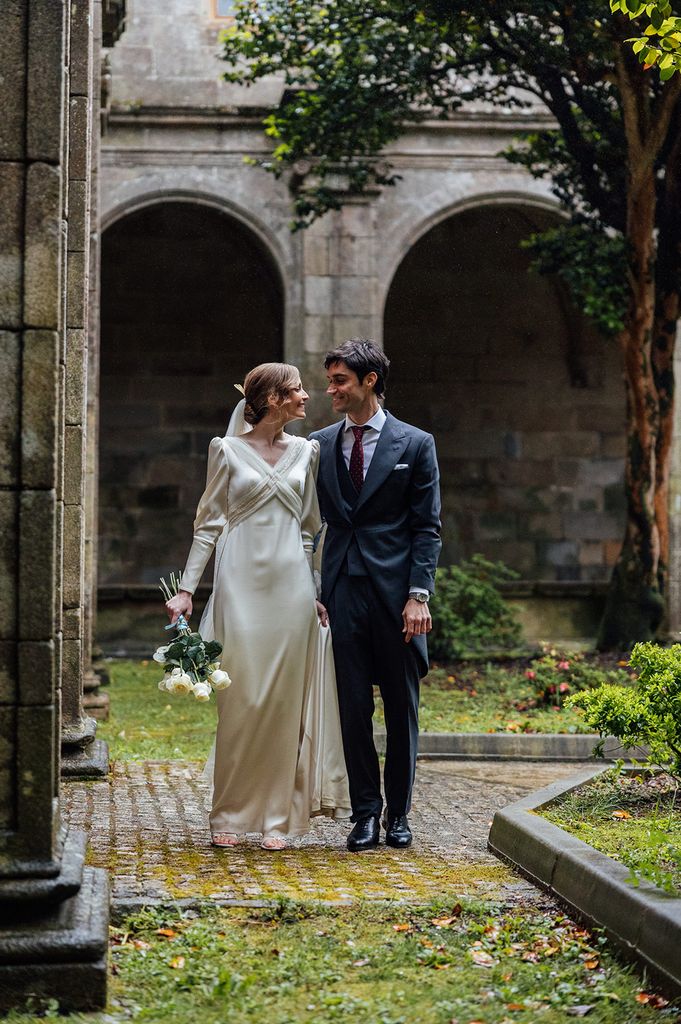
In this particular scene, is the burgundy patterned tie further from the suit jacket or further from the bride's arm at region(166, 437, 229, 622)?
the bride's arm at region(166, 437, 229, 622)

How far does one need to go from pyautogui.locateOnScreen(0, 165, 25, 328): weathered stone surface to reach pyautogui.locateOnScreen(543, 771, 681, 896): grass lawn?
246cm

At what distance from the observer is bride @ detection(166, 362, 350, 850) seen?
582 centimetres

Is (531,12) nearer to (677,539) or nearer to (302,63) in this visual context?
(302,63)

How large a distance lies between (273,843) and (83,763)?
6.85 ft

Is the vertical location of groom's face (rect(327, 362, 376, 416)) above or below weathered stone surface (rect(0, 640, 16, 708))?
above

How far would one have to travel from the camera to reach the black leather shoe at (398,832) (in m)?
5.88

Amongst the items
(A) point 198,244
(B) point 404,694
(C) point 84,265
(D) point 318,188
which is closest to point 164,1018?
(B) point 404,694

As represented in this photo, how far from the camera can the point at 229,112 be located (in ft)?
53.3

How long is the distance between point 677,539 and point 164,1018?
14.1 metres

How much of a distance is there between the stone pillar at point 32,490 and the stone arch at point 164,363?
1584 centimetres

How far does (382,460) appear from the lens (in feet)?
19.7

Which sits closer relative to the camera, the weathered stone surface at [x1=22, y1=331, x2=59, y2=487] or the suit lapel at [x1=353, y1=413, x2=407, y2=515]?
the weathered stone surface at [x1=22, y1=331, x2=59, y2=487]

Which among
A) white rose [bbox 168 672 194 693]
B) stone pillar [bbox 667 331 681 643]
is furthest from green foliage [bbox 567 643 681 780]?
stone pillar [bbox 667 331 681 643]

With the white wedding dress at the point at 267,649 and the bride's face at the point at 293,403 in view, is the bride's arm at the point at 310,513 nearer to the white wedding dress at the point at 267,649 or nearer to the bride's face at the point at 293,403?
the white wedding dress at the point at 267,649
